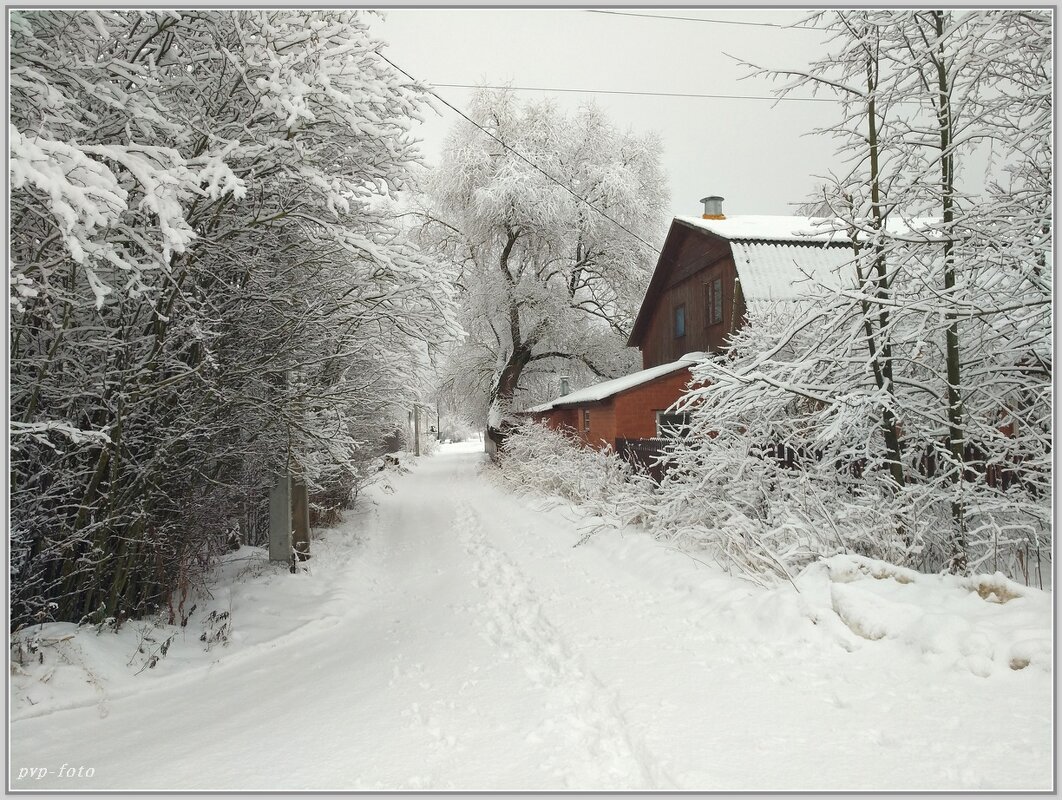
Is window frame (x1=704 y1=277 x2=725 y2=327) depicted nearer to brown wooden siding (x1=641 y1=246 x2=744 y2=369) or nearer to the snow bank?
brown wooden siding (x1=641 y1=246 x2=744 y2=369)

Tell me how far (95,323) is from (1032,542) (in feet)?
22.2

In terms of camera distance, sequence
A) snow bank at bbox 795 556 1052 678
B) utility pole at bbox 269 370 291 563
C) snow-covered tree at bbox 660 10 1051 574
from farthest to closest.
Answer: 1. utility pole at bbox 269 370 291 563
2. snow-covered tree at bbox 660 10 1051 574
3. snow bank at bbox 795 556 1052 678

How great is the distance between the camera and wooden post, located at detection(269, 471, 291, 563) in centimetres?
750

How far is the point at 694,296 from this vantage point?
1563cm

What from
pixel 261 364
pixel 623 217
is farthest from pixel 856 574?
pixel 623 217

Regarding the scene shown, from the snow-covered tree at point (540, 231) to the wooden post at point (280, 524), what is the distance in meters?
14.1

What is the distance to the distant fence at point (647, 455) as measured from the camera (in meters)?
9.33

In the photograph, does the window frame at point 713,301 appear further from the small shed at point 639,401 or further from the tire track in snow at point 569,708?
the tire track in snow at point 569,708

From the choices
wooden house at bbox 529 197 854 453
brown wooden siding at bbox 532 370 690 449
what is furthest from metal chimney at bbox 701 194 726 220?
brown wooden siding at bbox 532 370 690 449

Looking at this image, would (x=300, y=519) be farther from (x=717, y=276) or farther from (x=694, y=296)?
(x=694, y=296)

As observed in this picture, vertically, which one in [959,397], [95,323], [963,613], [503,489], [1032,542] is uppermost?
[95,323]

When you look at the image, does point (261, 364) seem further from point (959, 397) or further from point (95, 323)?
point (959, 397)

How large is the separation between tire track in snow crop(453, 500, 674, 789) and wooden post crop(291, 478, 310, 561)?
11.4 feet

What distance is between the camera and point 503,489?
16.4 meters
